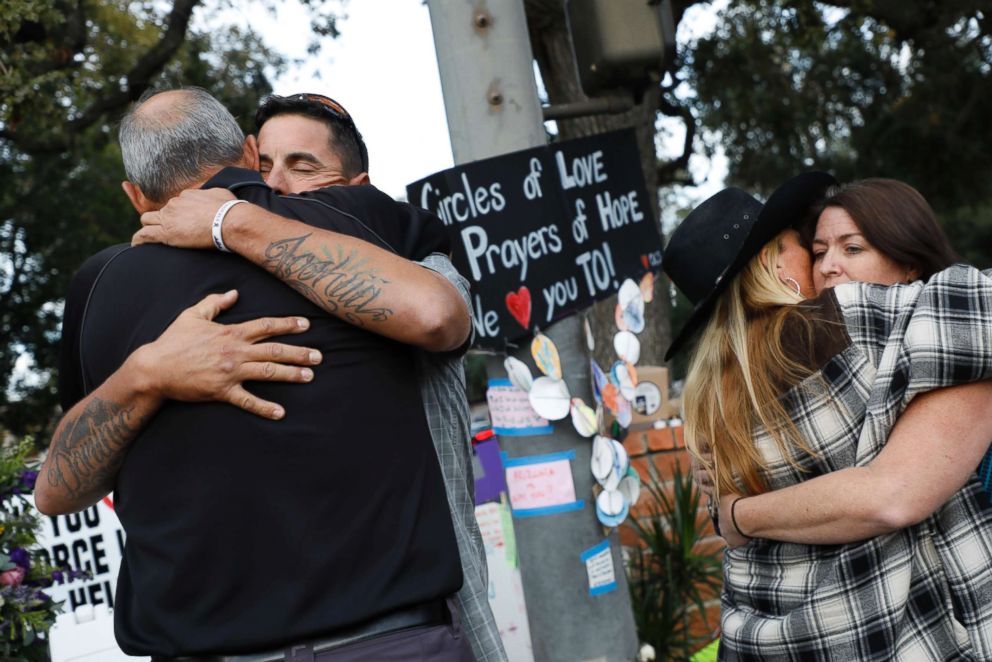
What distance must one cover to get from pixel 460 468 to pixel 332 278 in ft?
1.65

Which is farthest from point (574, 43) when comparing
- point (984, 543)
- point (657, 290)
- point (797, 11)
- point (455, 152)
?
point (797, 11)

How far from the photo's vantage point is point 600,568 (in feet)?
10.9

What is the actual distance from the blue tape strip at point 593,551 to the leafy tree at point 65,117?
1.90 m

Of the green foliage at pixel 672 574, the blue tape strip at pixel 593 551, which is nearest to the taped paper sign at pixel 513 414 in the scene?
the blue tape strip at pixel 593 551

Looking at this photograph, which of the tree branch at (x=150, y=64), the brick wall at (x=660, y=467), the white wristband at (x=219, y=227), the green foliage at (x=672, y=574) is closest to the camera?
the white wristband at (x=219, y=227)

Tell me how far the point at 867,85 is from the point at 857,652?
16.4 metres

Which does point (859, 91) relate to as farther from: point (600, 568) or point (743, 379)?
point (743, 379)

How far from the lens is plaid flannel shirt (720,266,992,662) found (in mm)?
1985

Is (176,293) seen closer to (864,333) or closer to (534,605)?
(864,333)

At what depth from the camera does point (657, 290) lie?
32.6ft

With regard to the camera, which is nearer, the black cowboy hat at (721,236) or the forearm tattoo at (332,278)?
the forearm tattoo at (332,278)

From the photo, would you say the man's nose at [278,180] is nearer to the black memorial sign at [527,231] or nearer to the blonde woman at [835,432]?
the black memorial sign at [527,231]

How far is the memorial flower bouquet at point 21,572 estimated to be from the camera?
3.02 m

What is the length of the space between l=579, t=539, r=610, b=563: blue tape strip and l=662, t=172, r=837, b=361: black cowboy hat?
1.00 metres
